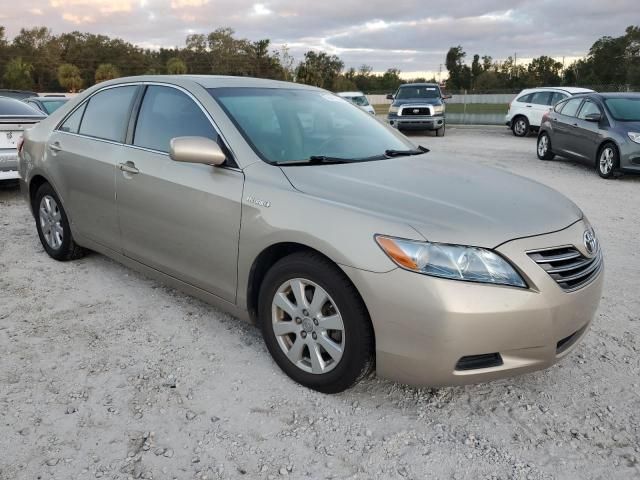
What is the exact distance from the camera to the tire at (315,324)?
271 cm

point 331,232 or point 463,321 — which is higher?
point 331,232

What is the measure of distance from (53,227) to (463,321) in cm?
398

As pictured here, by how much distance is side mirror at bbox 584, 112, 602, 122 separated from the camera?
10.7 m

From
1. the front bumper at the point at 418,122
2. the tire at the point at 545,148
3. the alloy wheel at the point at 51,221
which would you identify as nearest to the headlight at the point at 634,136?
the tire at the point at 545,148

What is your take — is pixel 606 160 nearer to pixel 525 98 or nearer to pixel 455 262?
pixel 455 262

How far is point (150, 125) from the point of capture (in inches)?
155

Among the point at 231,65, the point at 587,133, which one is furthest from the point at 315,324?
the point at 231,65

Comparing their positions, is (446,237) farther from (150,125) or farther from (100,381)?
(150,125)

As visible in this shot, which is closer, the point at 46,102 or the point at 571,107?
the point at 571,107

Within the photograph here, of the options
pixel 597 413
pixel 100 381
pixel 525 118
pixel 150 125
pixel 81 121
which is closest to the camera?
pixel 597 413

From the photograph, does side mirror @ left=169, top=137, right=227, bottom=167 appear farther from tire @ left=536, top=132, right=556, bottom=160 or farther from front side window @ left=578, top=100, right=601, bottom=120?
tire @ left=536, top=132, right=556, bottom=160

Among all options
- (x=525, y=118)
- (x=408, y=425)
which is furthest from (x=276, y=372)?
(x=525, y=118)

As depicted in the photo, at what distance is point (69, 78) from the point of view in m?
63.7

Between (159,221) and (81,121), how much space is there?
156 centimetres
